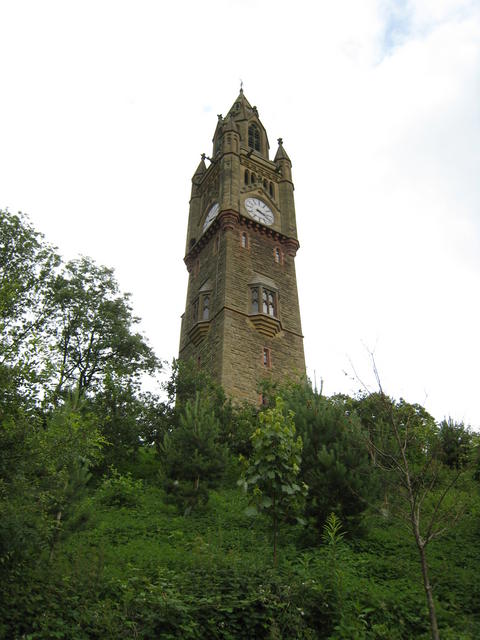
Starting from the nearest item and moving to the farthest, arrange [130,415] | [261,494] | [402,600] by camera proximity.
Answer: [402,600] < [261,494] < [130,415]

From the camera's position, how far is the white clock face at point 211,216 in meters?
37.2

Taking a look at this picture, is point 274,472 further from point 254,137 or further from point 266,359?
point 254,137

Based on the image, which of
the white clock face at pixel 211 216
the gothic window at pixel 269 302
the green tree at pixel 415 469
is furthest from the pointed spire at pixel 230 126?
the green tree at pixel 415 469

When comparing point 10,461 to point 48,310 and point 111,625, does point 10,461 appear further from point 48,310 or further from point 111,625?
point 48,310

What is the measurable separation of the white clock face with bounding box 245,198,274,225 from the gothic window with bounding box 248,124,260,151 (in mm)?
9334

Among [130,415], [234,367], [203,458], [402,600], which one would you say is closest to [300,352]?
[234,367]

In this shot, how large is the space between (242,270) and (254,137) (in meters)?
18.3

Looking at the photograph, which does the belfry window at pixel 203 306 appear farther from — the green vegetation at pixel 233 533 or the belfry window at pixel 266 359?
the green vegetation at pixel 233 533

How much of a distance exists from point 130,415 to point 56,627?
1633 centimetres

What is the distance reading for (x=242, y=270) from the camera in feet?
108

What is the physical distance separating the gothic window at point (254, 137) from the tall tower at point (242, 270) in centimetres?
49

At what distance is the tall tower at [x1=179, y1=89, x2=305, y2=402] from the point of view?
2928 centimetres

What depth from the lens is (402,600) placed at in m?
8.47

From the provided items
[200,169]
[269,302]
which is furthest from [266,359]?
[200,169]
